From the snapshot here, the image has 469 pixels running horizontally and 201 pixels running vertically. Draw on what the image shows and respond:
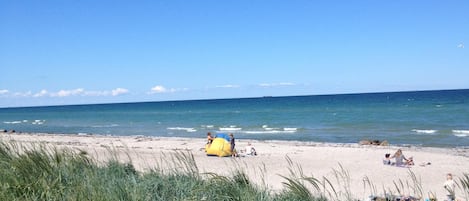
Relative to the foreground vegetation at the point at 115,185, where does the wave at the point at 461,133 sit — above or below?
below

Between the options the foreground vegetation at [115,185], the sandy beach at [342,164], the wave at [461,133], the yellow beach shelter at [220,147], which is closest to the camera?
the foreground vegetation at [115,185]

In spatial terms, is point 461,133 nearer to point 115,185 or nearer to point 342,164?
point 342,164

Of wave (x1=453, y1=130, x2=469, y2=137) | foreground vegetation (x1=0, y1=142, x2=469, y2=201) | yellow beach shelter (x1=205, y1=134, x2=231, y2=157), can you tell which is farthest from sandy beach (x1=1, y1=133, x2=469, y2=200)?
wave (x1=453, y1=130, x2=469, y2=137)

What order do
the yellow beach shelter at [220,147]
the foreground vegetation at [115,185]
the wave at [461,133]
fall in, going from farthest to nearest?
the wave at [461,133] < the yellow beach shelter at [220,147] < the foreground vegetation at [115,185]

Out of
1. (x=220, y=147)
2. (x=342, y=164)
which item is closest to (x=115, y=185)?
(x=342, y=164)

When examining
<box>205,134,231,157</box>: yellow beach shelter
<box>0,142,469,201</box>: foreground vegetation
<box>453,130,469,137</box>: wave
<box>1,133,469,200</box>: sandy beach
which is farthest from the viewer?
<box>453,130,469,137</box>: wave

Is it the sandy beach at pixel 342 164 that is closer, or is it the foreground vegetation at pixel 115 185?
the foreground vegetation at pixel 115 185

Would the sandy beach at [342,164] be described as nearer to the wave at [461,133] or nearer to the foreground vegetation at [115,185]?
the foreground vegetation at [115,185]

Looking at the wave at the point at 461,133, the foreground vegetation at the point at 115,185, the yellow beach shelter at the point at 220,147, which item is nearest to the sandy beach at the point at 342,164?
the yellow beach shelter at the point at 220,147

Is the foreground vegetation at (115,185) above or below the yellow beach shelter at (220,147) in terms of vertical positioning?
above

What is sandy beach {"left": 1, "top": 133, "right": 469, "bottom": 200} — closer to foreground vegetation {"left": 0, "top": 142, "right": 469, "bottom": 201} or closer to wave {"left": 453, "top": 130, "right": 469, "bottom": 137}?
foreground vegetation {"left": 0, "top": 142, "right": 469, "bottom": 201}

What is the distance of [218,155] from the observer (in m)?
17.8

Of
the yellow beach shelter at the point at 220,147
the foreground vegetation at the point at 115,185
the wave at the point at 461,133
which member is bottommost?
the wave at the point at 461,133

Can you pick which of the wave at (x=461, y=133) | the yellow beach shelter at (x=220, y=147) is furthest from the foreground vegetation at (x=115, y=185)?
→ the wave at (x=461, y=133)
